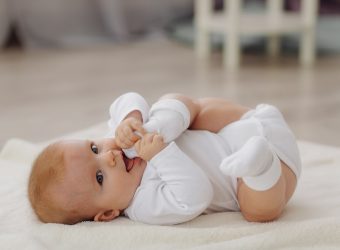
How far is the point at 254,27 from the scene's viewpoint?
2945mm

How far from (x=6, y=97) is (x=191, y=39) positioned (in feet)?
3.99

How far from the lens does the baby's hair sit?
1119mm

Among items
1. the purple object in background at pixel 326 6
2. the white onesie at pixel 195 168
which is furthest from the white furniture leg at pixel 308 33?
the white onesie at pixel 195 168

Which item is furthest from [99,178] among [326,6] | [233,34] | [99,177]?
[326,6]

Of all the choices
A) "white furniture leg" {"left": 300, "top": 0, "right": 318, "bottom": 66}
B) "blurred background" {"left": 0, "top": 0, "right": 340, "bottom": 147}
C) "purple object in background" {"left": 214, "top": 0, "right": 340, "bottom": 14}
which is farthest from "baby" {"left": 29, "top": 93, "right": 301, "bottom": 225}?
"purple object in background" {"left": 214, "top": 0, "right": 340, "bottom": 14}

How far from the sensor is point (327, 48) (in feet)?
10.5

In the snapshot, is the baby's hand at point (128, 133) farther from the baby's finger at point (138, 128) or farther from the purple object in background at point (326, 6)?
the purple object in background at point (326, 6)

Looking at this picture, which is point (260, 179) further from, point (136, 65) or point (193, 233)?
point (136, 65)

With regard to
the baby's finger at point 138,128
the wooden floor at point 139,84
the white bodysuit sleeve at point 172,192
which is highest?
the baby's finger at point 138,128

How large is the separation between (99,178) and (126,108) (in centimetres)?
18

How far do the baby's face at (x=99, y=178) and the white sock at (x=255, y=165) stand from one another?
0.61ft

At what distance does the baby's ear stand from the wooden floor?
2.93 ft

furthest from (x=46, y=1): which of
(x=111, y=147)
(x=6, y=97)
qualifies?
(x=111, y=147)

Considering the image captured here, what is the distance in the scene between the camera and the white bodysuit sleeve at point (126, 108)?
126cm
